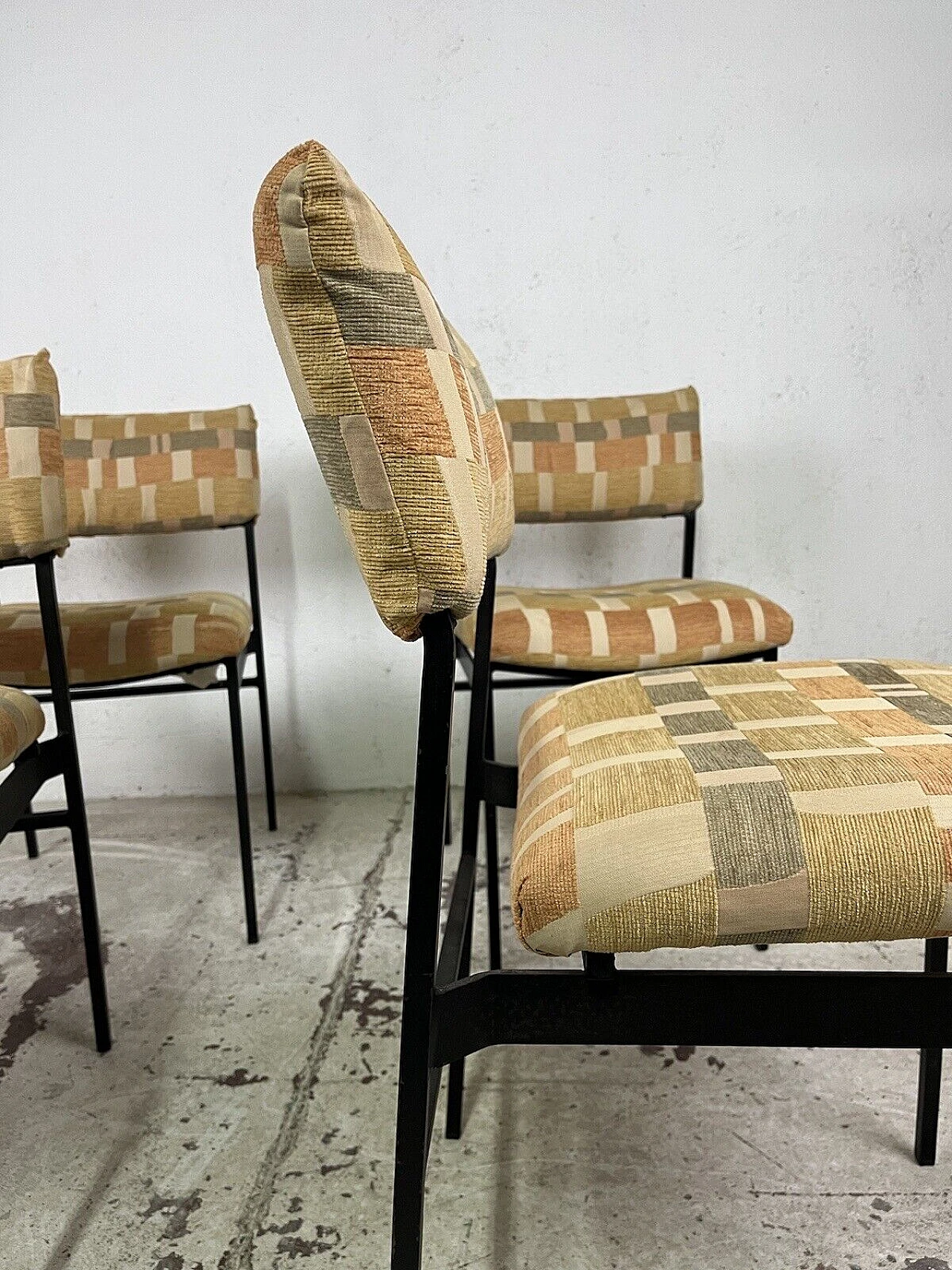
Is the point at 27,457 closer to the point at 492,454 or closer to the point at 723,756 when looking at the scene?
the point at 492,454

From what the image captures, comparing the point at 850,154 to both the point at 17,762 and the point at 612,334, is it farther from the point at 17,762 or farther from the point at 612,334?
the point at 17,762

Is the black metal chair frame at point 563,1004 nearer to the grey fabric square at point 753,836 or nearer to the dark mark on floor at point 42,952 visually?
the grey fabric square at point 753,836

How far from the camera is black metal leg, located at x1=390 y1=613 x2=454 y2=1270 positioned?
0.66m

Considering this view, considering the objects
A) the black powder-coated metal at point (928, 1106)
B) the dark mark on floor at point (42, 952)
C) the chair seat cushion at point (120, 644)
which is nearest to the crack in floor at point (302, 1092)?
the dark mark on floor at point (42, 952)

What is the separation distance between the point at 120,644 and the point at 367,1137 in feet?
2.69

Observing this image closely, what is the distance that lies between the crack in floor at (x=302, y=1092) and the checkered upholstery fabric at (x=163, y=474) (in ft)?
2.44

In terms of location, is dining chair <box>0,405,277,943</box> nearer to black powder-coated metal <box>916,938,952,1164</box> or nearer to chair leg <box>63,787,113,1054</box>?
chair leg <box>63,787,113,1054</box>

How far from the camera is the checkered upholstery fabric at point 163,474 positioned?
1952mm

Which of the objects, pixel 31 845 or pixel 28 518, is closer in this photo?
pixel 28 518

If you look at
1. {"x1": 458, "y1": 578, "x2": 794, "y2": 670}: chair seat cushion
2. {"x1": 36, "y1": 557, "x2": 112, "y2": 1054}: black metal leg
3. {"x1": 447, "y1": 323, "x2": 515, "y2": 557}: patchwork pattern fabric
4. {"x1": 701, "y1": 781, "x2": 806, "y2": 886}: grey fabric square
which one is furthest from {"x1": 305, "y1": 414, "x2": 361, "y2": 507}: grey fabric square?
{"x1": 458, "y1": 578, "x2": 794, "y2": 670}: chair seat cushion

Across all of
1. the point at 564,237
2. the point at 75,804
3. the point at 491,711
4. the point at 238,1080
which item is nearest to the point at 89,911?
the point at 75,804

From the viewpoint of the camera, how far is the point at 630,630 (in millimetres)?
1535

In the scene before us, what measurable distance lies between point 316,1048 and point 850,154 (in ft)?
6.91

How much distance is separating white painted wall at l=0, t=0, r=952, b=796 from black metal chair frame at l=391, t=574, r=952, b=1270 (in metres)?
1.80
